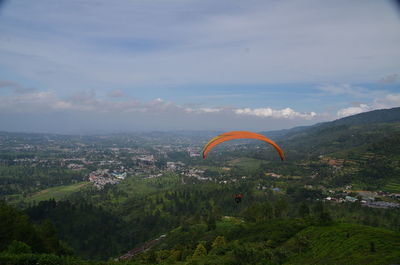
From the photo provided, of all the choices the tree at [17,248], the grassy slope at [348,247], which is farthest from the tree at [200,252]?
the tree at [17,248]

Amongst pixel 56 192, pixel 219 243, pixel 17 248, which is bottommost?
pixel 56 192

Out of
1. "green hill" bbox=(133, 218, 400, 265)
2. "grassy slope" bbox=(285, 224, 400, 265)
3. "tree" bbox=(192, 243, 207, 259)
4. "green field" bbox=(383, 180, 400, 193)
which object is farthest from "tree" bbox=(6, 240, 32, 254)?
"green field" bbox=(383, 180, 400, 193)

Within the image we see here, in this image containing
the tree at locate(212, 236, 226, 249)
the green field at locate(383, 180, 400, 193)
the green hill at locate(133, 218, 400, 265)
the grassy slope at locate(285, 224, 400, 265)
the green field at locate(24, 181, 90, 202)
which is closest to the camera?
the grassy slope at locate(285, 224, 400, 265)

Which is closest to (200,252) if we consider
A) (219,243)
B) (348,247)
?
(219,243)

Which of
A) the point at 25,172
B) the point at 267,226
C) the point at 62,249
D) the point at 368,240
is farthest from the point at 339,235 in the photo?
the point at 25,172

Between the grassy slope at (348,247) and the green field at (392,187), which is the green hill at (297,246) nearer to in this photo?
the grassy slope at (348,247)

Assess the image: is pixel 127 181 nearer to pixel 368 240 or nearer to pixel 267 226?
pixel 267 226

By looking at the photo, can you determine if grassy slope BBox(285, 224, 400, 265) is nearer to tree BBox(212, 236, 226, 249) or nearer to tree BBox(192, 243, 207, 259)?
tree BBox(212, 236, 226, 249)

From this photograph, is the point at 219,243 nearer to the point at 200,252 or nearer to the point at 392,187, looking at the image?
the point at 200,252

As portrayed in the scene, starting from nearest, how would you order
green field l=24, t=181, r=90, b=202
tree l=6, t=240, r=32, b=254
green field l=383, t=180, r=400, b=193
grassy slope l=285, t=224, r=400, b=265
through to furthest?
grassy slope l=285, t=224, r=400, b=265 → tree l=6, t=240, r=32, b=254 → green field l=383, t=180, r=400, b=193 → green field l=24, t=181, r=90, b=202
